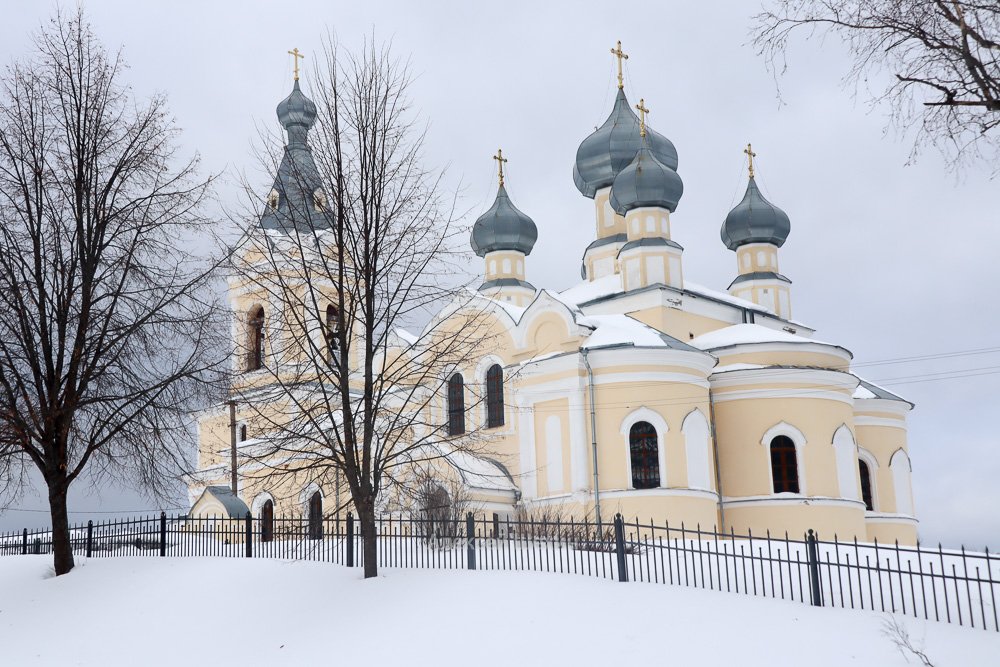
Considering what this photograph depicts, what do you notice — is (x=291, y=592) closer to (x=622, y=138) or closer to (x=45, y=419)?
(x=45, y=419)

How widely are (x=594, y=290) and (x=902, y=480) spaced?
9.43m

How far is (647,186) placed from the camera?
26.5 meters

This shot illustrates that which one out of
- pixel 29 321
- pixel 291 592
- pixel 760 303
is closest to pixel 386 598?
pixel 291 592

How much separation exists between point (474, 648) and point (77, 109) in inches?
408

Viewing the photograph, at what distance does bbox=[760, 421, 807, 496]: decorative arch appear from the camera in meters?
22.8

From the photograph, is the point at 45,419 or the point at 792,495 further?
the point at 792,495

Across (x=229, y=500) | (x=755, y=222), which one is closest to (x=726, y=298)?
(x=755, y=222)

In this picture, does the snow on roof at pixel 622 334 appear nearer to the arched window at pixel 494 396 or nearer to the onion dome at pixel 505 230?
the arched window at pixel 494 396

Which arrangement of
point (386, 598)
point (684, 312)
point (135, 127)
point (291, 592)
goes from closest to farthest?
point (386, 598)
point (291, 592)
point (135, 127)
point (684, 312)

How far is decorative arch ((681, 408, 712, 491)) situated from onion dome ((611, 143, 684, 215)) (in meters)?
6.67

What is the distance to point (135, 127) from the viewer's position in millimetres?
15734

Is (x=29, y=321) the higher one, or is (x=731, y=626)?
(x=29, y=321)

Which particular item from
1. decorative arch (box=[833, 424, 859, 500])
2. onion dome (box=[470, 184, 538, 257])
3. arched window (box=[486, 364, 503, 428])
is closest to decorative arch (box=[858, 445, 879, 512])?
decorative arch (box=[833, 424, 859, 500])

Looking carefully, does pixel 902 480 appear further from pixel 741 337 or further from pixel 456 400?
pixel 456 400
